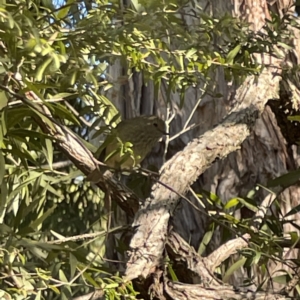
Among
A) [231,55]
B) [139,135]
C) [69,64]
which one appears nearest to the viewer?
[69,64]

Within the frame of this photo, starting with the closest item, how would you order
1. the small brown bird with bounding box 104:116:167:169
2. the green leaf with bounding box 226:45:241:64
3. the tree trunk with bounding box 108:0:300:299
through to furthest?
the green leaf with bounding box 226:45:241:64
the small brown bird with bounding box 104:116:167:169
the tree trunk with bounding box 108:0:300:299

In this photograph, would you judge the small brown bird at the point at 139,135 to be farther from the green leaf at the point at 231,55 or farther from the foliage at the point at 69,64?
the green leaf at the point at 231,55

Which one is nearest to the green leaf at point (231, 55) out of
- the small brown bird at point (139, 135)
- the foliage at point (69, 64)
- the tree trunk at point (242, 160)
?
the foliage at point (69, 64)

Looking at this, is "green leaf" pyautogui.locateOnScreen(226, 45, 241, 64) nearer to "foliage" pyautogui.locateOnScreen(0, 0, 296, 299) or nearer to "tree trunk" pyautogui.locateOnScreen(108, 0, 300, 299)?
"foliage" pyautogui.locateOnScreen(0, 0, 296, 299)

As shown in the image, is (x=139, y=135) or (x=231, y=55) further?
(x=139, y=135)

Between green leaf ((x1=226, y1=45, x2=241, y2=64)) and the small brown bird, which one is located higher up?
green leaf ((x1=226, y1=45, x2=241, y2=64))

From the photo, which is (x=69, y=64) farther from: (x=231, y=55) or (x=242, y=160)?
(x=242, y=160)

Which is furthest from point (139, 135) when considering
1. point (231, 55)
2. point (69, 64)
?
point (69, 64)

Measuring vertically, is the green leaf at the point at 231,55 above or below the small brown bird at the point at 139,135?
above

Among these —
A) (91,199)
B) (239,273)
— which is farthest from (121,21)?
(91,199)

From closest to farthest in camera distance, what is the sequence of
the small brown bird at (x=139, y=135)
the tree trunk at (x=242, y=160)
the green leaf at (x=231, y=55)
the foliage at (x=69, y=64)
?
1. the foliage at (x=69, y=64)
2. the green leaf at (x=231, y=55)
3. the small brown bird at (x=139, y=135)
4. the tree trunk at (x=242, y=160)

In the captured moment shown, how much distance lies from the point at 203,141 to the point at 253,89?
Result: 201 millimetres

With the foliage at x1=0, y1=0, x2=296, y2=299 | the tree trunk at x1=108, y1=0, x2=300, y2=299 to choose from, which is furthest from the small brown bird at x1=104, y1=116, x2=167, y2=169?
the tree trunk at x1=108, y1=0, x2=300, y2=299

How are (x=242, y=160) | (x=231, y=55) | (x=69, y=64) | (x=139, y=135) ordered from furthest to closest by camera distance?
(x=242, y=160), (x=139, y=135), (x=231, y=55), (x=69, y=64)
